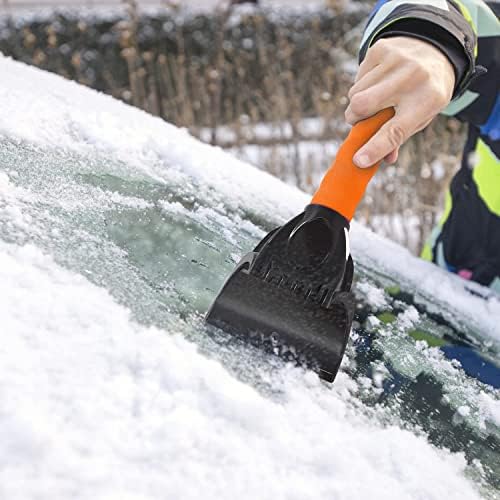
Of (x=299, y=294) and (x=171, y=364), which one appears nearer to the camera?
(x=171, y=364)

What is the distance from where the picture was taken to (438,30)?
0.99 metres

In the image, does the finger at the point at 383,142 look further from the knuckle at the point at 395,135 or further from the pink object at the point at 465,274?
the pink object at the point at 465,274

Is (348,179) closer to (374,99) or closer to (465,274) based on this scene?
(374,99)

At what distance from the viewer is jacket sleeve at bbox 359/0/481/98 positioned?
986mm

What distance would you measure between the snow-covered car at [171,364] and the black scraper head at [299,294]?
28 mm

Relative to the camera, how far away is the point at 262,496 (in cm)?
55

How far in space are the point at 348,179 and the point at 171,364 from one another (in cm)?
38

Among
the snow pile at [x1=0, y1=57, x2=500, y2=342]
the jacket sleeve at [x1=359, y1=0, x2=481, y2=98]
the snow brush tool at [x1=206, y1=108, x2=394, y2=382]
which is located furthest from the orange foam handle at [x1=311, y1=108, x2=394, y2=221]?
the snow pile at [x1=0, y1=57, x2=500, y2=342]

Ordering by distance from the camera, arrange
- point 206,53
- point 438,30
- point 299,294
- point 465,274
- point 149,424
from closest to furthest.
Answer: point 149,424 → point 299,294 → point 438,30 → point 465,274 → point 206,53

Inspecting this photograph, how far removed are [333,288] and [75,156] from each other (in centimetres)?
50

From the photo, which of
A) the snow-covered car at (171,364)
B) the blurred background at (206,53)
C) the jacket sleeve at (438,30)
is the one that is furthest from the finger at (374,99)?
the blurred background at (206,53)

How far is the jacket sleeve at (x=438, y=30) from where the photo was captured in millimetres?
986

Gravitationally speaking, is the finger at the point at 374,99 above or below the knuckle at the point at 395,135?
above

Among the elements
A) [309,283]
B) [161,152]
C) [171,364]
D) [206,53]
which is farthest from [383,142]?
[206,53]
